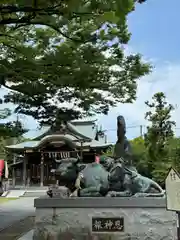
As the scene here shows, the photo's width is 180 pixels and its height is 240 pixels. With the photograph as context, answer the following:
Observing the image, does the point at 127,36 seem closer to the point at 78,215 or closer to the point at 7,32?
the point at 7,32

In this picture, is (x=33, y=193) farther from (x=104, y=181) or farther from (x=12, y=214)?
(x=104, y=181)

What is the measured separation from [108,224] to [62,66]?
4343mm

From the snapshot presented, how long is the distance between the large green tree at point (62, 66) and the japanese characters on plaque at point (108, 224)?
3937 millimetres

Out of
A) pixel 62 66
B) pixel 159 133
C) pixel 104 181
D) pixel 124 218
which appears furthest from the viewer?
pixel 159 133

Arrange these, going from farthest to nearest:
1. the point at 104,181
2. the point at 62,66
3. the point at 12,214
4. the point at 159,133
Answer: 1. the point at 159,133
2. the point at 12,214
3. the point at 62,66
4. the point at 104,181

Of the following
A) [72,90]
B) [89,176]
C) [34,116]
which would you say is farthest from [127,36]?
[89,176]

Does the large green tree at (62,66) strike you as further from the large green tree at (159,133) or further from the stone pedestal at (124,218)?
the large green tree at (159,133)

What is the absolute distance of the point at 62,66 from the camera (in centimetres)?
841

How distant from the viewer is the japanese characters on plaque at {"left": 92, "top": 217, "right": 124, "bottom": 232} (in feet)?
18.7

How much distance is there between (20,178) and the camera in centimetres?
3388

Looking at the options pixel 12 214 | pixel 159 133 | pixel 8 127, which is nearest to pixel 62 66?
pixel 8 127

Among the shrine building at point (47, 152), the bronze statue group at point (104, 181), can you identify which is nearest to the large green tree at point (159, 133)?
the shrine building at point (47, 152)

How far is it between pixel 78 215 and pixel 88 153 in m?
26.8

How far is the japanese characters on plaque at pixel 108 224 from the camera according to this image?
5691mm
